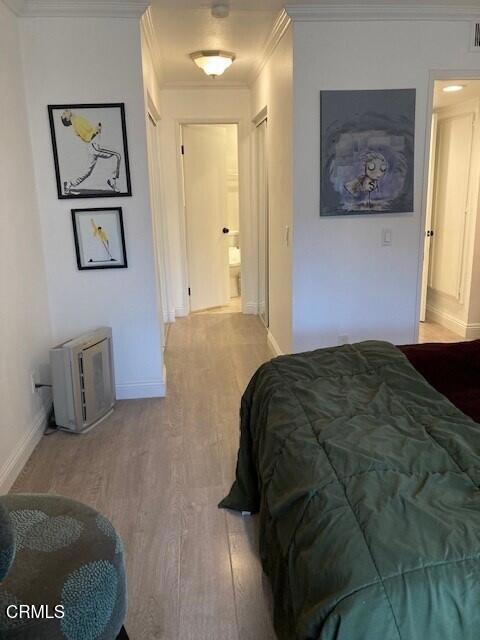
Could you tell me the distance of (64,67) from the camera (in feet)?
10.3

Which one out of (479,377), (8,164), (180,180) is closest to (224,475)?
(479,377)

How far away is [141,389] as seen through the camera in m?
3.65

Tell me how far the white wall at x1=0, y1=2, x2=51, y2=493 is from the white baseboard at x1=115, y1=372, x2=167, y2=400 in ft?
1.84

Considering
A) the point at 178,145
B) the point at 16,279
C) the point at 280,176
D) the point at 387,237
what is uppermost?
the point at 178,145

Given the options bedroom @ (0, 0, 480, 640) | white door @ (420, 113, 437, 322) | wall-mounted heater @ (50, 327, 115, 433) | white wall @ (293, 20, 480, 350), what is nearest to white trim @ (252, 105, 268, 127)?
bedroom @ (0, 0, 480, 640)

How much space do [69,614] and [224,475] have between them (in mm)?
1602

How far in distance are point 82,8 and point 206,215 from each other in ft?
10.2

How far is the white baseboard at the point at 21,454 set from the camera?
2.50 meters

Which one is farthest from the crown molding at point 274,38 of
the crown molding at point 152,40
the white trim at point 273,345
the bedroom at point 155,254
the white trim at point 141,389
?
the white trim at point 141,389

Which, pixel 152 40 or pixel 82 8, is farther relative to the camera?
pixel 152 40

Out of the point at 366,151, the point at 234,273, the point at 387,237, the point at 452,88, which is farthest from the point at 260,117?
the point at 234,273

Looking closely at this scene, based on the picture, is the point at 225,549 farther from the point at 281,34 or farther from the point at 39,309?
the point at 281,34

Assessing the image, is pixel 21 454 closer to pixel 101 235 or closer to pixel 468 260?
pixel 101 235

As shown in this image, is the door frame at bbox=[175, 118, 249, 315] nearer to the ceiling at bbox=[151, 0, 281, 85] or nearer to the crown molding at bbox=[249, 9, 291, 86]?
the ceiling at bbox=[151, 0, 281, 85]
